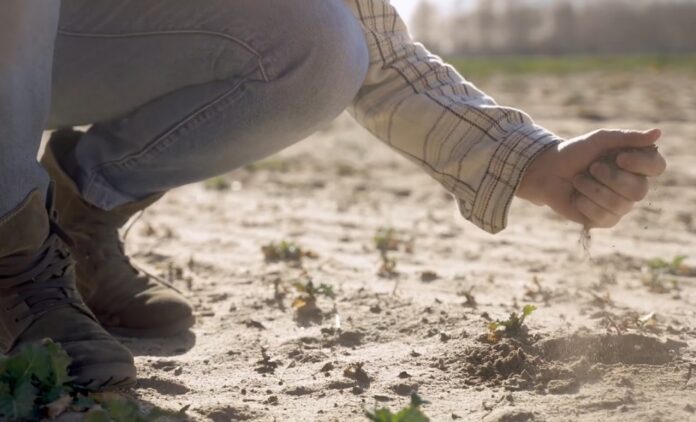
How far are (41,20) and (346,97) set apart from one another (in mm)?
857

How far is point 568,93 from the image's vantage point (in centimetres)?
1125

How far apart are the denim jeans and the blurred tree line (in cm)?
3070

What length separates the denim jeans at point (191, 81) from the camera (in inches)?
105

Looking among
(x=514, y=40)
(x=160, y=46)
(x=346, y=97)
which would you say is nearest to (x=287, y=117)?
(x=346, y=97)

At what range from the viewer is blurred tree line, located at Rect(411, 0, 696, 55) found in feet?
112

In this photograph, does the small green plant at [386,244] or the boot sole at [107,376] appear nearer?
the boot sole at [107,376]

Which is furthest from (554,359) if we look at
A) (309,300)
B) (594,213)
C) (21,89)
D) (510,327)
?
(21,89)

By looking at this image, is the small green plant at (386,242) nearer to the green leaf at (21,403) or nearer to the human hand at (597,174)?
the human hand at (597,174)

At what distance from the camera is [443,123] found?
263 cm

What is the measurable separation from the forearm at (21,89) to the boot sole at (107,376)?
400 mm

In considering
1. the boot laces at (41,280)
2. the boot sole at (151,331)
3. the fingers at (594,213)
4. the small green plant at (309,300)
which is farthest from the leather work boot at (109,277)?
the fingers at (594,213)

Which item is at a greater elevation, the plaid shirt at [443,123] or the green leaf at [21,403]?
the plaid shirt at [443,123]

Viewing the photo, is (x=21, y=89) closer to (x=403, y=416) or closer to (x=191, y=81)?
(x=191, y=81)

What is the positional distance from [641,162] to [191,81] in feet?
4.07
